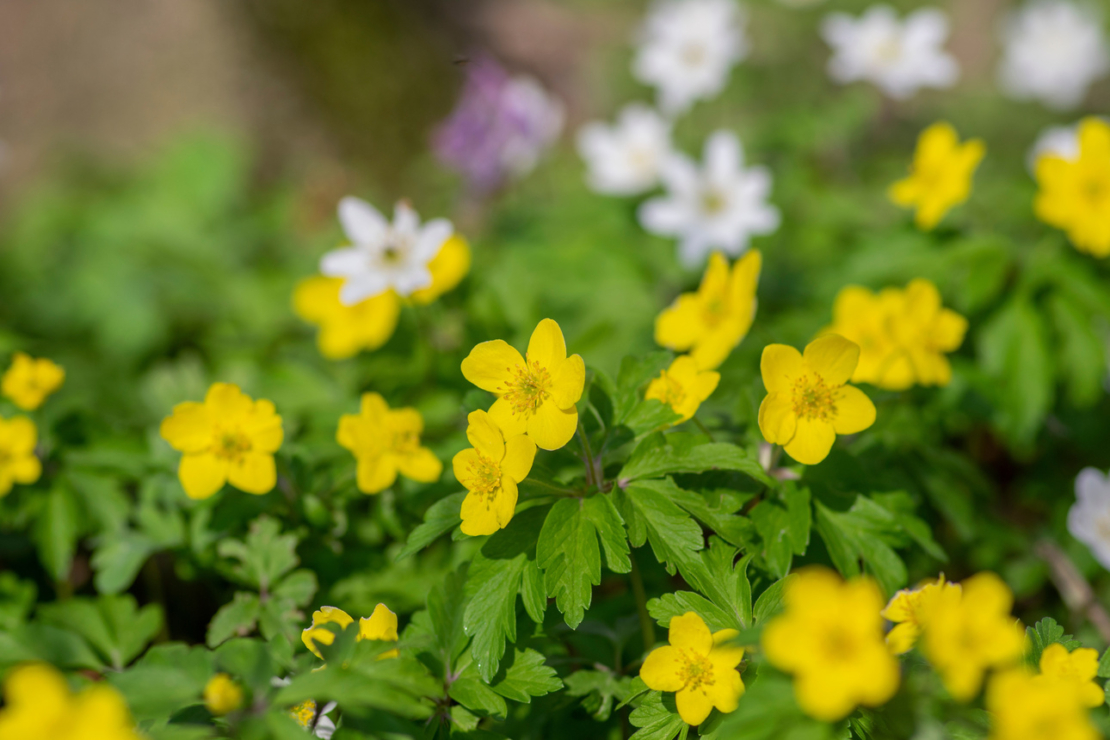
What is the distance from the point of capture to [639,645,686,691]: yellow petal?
155 cm

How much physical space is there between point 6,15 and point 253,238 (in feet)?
8.51

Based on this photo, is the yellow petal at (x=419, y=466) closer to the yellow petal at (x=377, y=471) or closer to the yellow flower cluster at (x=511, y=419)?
the yellow petal at (x=377, y=471)

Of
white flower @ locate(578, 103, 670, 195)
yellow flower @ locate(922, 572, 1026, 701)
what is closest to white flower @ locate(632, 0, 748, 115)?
white flower @ locate(578, 103, 670, 195)

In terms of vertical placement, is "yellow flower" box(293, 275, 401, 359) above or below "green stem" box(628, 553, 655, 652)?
above

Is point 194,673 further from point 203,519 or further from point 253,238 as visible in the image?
point 253,238

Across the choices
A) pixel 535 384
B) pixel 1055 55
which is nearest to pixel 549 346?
pixel 535 384

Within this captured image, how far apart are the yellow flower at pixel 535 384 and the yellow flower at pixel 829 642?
23.5 inches

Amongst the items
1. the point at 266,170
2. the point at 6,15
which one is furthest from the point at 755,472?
the point at 6,15

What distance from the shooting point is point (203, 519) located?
224 centimetres

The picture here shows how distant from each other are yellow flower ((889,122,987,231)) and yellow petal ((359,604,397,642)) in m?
2.17

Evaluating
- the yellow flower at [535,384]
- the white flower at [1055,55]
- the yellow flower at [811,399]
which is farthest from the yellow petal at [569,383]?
the white flower at [1055,55]

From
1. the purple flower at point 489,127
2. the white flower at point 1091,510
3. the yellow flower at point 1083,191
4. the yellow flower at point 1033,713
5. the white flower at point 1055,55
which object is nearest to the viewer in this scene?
the yellow flower at point 1033,713

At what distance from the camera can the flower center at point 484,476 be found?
1.59 metres

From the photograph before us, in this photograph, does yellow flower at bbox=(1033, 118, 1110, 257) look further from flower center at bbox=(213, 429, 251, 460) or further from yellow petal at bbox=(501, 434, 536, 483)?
flower center at bbox=(213, 429, 251, 460)
